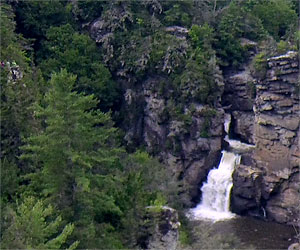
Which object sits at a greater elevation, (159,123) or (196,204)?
(159,123)

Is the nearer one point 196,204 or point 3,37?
point 3,37

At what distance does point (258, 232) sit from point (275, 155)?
14.2 feet

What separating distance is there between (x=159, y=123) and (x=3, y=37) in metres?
11.3

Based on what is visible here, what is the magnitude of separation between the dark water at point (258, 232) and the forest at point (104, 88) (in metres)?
3.18

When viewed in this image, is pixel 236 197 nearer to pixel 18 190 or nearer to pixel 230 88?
pixel 230 88

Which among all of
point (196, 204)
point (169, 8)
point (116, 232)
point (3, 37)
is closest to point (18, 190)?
point (116, 232)

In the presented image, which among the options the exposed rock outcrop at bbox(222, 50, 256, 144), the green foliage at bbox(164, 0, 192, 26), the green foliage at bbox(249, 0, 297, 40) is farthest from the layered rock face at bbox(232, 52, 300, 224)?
the green foliage at bbox(249, 0, 297, 40)

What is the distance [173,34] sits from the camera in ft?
108

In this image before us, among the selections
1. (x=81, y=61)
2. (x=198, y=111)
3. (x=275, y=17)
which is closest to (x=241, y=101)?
(x=198, y=111)

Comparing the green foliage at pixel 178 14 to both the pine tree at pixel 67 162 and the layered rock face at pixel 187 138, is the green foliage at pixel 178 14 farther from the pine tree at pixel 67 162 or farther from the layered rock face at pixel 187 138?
the pine tree at pixel 67 162

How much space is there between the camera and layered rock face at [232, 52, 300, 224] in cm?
2844

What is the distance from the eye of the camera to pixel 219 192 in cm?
2950

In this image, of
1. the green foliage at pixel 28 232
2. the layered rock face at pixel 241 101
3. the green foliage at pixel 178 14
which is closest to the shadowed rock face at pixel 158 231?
the green foliage at pixel 28 232

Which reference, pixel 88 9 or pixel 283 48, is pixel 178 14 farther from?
pixel 283 48
